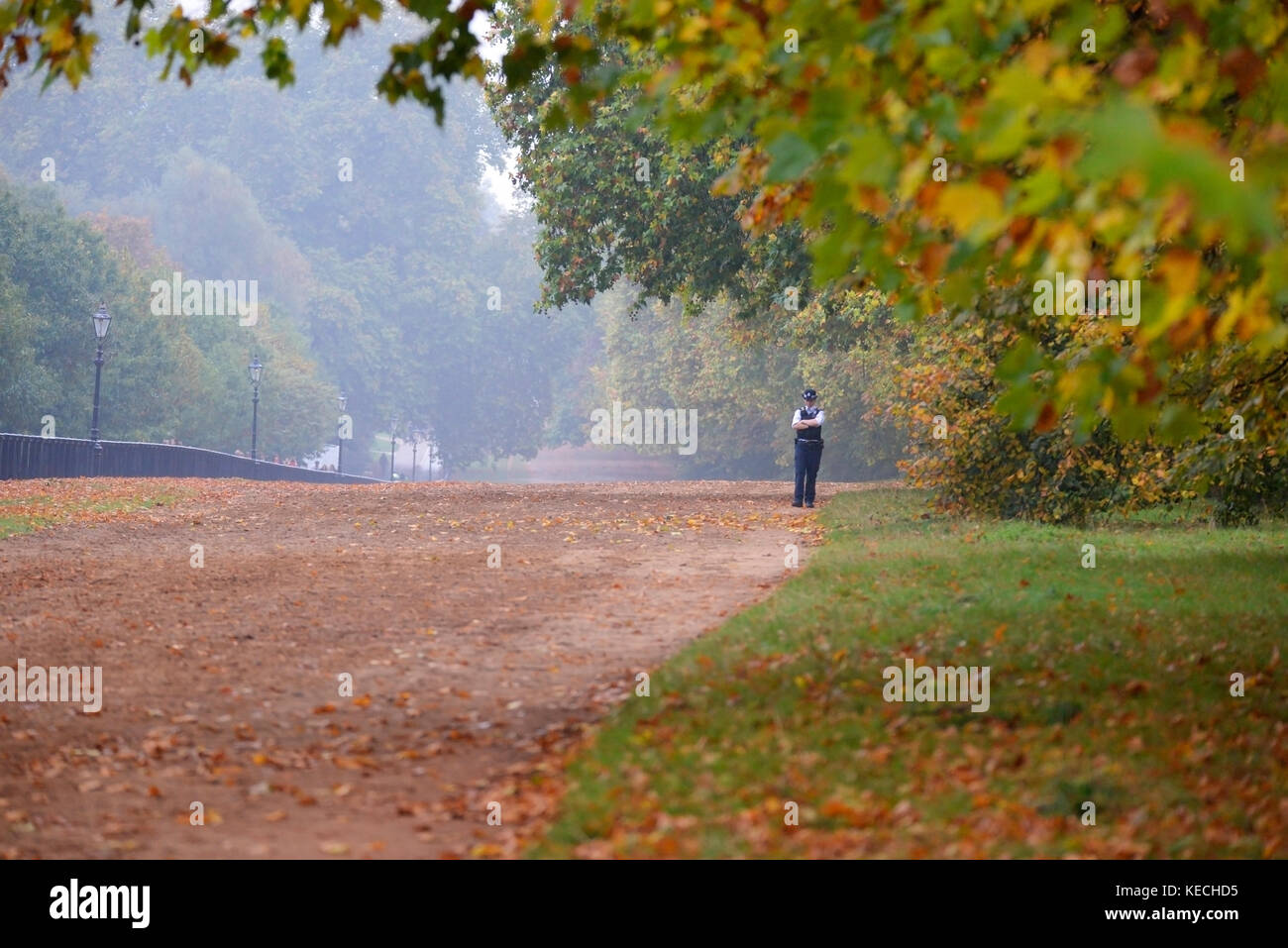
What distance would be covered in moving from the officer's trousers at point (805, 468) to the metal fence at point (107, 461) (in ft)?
60.5

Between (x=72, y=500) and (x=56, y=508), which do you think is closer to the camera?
(x=56, y=508)

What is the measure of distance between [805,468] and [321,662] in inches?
600

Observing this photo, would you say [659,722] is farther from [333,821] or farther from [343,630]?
[343,630]

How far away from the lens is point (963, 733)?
7.65 meters

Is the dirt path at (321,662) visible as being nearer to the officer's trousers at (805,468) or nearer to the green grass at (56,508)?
the green grass at (56,508)

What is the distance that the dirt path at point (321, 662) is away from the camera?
662 centimetres

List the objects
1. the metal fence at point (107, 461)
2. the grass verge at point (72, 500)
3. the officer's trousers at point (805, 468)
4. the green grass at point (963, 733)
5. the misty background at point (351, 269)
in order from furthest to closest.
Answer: the misty background at point (351, 269), the metal fence at point (107, 461), the officer's trousers at point (805, 468), the grass verge at point (72, 500), the green grass at point (963, 733)

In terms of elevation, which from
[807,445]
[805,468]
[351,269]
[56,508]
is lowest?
[56,508]

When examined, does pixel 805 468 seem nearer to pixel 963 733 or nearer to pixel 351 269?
pixel 963 733

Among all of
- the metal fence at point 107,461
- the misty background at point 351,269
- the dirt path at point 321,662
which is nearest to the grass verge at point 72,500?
the metal fence at point 107,461

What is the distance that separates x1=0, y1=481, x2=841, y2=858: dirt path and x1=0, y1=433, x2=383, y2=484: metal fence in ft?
48.3

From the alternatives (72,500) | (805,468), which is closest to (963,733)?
(805,468)

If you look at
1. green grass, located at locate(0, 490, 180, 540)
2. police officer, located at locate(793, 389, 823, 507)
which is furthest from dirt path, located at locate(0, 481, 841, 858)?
police officer, located at locate(793, 389, 823, 507)
